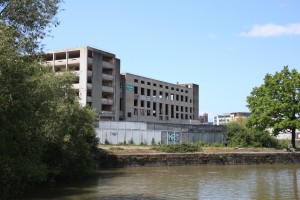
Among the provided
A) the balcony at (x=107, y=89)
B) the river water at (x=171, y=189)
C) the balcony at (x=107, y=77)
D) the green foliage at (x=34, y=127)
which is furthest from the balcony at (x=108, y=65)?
the green foliage at (x=34, y=127)

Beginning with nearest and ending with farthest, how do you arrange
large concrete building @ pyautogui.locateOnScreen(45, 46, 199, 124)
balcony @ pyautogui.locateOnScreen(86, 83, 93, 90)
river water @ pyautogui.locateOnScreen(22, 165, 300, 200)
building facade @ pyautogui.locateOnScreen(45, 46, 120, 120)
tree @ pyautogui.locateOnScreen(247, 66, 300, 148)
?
river water @ pyautogui.locateOnScreen(22, 165, 300, 200)
tree @ pyautogui.locateOnScreen(247, 66, 300, 148)
building facade @ pyautogui.locateOnScreen(45, 46, 120, 120)
balcony @ pyautogui.locateOnScreen(86, 83, 93, 90)
large concrete building @ pyautogui.locateOnScreen(45, 46, 199, 124)

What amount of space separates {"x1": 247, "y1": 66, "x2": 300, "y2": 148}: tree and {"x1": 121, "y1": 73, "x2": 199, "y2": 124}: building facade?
167 ft

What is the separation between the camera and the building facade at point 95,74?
94062 millimetres

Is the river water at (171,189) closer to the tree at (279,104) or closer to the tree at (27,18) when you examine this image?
the tree at (27,18)

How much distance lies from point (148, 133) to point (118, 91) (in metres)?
38.9

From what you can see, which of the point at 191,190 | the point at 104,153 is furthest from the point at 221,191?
the point at 104,153

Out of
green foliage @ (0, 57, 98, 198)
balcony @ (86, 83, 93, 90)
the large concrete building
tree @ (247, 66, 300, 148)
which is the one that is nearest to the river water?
green foliage @ (0, 57, 98, 198)

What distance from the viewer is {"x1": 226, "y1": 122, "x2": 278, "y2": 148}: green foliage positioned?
67625mm

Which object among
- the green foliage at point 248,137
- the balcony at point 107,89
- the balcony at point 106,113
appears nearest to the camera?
the green foliage at point 248,137

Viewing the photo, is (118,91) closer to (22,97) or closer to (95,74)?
(95,74)

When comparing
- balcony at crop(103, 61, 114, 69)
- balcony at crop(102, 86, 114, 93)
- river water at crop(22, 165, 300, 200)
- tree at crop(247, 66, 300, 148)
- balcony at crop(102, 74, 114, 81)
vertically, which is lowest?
river water at crop(22, 165, 300, 200)

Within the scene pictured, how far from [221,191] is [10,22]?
16.7m

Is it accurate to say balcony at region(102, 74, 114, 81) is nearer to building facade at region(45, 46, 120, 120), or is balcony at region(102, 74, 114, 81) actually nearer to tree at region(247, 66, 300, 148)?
building facade at region(45, 46, 120, 120)

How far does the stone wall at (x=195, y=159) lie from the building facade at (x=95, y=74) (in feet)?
148
